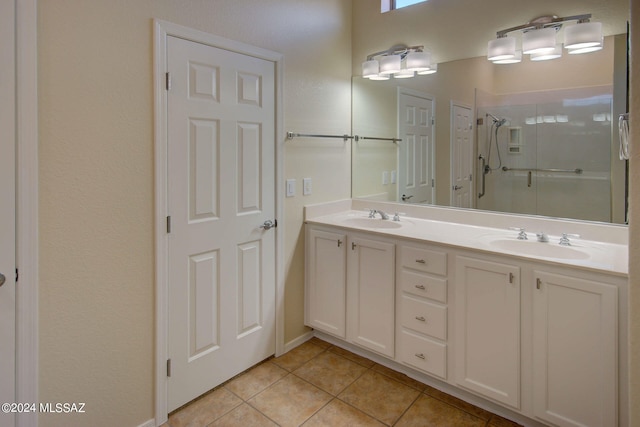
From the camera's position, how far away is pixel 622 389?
157 cm

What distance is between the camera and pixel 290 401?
2.13 m

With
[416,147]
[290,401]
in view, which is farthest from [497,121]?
[290,401]

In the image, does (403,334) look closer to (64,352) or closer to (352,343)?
(352,343)

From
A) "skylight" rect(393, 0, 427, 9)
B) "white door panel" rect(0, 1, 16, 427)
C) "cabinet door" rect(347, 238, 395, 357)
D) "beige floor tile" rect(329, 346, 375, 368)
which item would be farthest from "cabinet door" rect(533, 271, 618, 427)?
"white door panel" rect(0, 1, 16, 427)

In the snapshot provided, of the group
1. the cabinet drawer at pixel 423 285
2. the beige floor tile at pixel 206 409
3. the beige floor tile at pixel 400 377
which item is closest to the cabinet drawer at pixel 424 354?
the beige floor tile at pixel 400 377

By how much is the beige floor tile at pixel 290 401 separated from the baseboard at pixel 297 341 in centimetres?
34

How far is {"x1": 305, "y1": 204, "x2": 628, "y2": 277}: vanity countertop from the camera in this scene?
1696 mm

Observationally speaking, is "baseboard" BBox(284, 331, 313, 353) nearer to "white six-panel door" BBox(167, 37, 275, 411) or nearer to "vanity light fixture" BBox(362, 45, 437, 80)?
"white six-panel door" BBox(167, 37, 275, 411)

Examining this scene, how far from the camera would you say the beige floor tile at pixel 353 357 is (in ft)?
8.28

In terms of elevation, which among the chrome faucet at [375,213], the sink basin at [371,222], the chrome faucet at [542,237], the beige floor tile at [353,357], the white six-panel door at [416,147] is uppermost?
the white six-panel door at [416,147]

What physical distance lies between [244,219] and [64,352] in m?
1.07

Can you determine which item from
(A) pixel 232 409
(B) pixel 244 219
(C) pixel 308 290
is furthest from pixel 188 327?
(C) pixel 308 290

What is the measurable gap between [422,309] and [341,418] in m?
0.71

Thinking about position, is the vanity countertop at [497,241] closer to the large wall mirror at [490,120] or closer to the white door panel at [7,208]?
the large wall mirror at [490,120]
